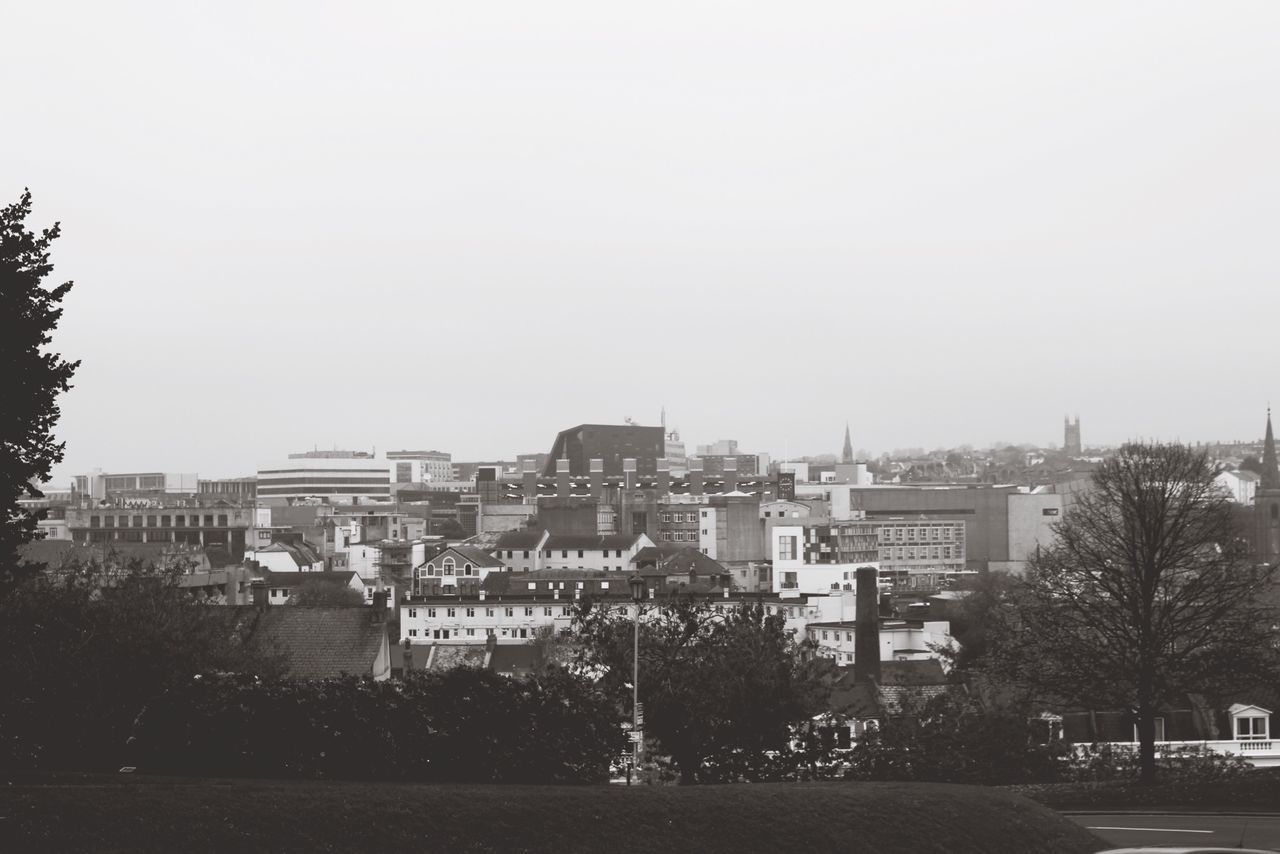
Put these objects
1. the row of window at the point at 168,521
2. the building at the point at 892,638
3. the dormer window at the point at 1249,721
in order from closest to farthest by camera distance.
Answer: the dormer window at the point at 1249,721 < the building at the point at 892,638 < the row of window at the point at 168,521

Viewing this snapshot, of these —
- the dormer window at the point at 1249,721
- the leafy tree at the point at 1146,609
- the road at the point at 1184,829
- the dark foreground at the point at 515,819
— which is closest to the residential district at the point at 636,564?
the dormer window at the point at 1249,721

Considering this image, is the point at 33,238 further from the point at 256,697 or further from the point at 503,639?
the point at 503,639

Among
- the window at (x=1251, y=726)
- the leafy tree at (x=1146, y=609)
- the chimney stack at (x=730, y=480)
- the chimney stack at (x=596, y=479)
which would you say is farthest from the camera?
the chimney stack at (x=730, y=480)

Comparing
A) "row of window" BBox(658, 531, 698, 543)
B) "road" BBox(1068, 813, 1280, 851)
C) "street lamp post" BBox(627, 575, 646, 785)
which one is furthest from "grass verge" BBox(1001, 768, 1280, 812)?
"row of window" BBox(658, 531, 698, 543)

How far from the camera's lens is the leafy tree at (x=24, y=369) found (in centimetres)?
2459

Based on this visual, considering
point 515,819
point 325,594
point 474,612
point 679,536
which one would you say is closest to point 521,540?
point 325,594

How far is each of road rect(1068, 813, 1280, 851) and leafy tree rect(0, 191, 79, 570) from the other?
17912mm

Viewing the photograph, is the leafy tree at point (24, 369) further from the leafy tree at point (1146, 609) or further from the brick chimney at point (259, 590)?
the brick chimney at point (259, 590)

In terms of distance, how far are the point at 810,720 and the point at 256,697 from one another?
13075 mm

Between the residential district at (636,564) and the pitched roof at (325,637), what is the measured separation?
0.07 meters

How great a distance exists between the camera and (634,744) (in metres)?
32.2

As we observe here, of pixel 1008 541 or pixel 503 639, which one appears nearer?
pixel 503 639

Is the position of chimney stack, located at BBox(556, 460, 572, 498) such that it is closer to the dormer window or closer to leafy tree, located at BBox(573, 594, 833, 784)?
the dormer window

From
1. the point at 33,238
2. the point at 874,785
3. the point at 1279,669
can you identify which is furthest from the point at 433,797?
the point at 1279,669
